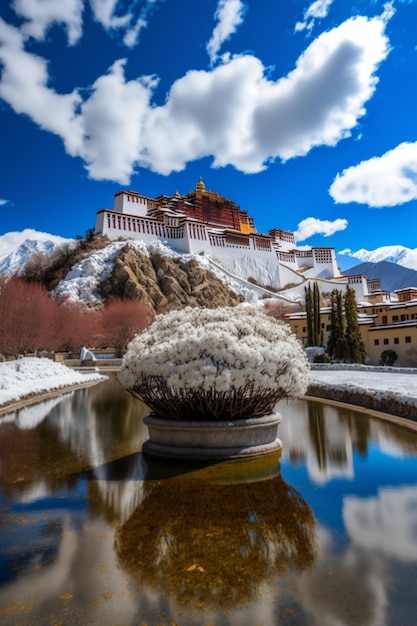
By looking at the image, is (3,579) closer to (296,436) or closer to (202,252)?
(296,436)

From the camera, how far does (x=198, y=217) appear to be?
92562mm

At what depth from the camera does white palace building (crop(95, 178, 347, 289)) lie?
78.2 metres

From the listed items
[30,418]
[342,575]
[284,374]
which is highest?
[284,374]

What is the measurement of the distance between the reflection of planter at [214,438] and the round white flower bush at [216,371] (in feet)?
0.99

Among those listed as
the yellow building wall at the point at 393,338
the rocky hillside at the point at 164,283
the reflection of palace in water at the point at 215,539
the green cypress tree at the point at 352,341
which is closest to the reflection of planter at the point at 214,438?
the reflection of palace in water at the point at 215,539

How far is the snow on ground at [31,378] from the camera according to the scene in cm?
1539

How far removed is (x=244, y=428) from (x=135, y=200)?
80.5 meters

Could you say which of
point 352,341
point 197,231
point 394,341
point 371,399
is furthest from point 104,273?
Answer: point 371,399

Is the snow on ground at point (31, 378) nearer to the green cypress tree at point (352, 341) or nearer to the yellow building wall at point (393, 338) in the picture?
the yellow building wall at point (393, 338)

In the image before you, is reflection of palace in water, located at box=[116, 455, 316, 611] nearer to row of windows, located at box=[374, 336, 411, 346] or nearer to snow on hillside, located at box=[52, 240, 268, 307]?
row of windows, located at box=[374, 336, 411, 346]

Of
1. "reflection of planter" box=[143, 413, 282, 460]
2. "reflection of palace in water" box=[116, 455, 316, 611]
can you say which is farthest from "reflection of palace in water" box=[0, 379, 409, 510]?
"reflection of planter" box=[143, 413, 282, 460]

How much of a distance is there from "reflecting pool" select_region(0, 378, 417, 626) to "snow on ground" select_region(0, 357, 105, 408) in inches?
284

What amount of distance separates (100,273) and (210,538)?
222 feet

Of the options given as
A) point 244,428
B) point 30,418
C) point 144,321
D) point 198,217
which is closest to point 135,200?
point 198,217
